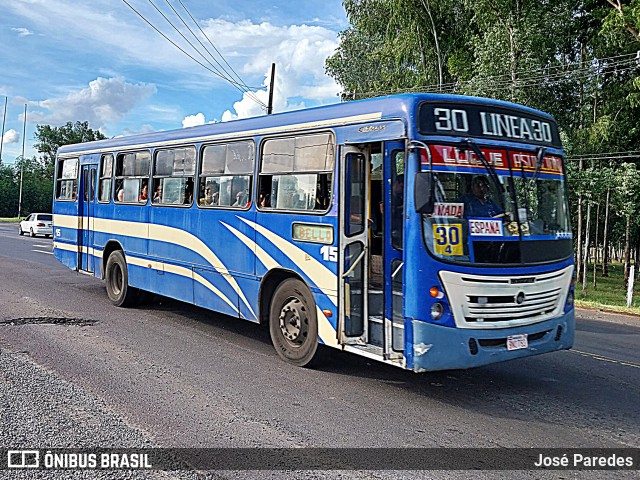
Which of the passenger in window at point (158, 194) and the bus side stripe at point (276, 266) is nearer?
the bus side stripe at point (276, 266)

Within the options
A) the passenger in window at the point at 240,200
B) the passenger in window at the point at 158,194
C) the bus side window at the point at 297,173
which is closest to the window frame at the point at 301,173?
the bus side window at the point at 297,173

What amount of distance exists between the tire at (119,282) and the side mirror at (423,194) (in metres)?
7.20

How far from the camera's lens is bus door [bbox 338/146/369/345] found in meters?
7.26

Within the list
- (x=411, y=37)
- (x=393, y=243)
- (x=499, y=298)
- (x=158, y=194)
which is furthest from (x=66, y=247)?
(x=411, y=37)

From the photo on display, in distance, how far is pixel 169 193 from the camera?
10.7 meters

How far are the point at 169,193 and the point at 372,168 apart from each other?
444 centimetres

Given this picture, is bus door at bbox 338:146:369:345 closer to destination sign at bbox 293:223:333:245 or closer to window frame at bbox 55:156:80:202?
destination sign at bbox 293:223:333:245

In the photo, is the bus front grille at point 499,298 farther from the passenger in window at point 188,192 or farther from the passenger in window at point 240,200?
the passenger in window at point 188,192

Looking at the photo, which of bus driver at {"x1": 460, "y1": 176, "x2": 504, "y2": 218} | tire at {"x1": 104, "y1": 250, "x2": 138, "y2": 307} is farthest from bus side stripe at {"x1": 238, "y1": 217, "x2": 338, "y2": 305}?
tire at {"x1": 104, "y1": 250, "x2": 138, "y2": 307}

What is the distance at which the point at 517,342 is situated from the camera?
6.72 metres

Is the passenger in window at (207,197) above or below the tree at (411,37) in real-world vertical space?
below

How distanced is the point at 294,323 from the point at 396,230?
1961 millimetres

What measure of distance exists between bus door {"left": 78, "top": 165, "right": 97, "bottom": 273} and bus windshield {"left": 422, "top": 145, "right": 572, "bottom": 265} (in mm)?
8666

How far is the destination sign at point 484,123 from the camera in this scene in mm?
6543
